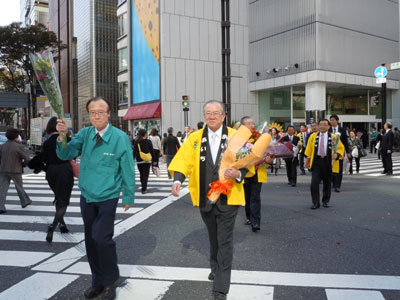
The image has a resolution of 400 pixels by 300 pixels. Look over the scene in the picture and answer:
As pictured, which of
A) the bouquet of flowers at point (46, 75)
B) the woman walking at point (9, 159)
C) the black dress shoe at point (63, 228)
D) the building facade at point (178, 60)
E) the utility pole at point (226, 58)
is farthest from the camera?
the building facade at point (178, 60)

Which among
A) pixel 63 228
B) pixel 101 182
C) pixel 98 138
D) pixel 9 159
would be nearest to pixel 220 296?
pixel 101 182

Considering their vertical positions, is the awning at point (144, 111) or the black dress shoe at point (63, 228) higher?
the awning at point (144, 111)

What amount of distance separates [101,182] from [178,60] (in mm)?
29836

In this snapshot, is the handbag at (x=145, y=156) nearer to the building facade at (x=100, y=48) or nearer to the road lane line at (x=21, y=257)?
the road lane line at (x=21, y=257)

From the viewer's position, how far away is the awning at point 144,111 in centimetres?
3183

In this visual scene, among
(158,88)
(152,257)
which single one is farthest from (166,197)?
(158,88)

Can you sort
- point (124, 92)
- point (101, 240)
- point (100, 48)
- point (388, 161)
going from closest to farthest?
point (101, 240), point (388, 161), point (124, 92), point (100, 48)

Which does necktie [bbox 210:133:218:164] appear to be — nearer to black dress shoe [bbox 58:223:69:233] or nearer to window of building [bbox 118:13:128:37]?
black dress shoe [bbox 58:223:69:233]

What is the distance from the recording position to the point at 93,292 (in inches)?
148

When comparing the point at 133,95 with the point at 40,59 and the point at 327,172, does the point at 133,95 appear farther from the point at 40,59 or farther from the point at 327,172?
the point at 40,59

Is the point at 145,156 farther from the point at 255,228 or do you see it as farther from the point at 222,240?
the point at 222,240

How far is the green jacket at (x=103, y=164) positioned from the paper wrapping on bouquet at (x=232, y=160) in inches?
33.5

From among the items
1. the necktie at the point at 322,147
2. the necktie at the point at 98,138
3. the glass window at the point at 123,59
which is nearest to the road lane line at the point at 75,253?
the necktie at the point at 98,138

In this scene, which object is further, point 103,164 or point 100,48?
point 100,48
